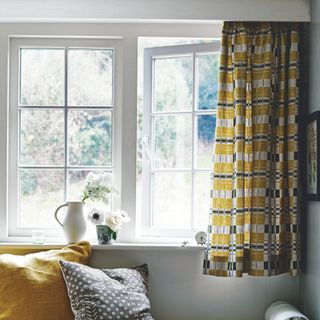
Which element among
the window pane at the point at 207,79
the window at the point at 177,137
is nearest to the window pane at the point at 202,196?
the window at the point at 177,137

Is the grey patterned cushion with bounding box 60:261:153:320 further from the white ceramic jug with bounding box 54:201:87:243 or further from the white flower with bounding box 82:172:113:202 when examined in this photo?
the white flower with bounding box 82:172:113:202

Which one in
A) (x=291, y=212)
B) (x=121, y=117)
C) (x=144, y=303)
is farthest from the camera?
(x=121, y=117)

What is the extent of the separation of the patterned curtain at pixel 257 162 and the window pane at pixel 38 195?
39.0 inches

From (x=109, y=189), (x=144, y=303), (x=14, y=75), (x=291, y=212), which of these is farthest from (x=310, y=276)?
(x=14, y=75)

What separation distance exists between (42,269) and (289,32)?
1.95m

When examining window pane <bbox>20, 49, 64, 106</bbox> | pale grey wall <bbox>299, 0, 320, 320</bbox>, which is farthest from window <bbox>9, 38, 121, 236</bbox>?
pale grey wall <bbox>299, 0, 320, 320</bbox>

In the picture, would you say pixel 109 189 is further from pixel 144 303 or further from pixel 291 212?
pixel 291 212

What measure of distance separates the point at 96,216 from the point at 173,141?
68cm

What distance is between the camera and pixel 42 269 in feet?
9.09

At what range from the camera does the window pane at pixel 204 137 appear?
3209 mm

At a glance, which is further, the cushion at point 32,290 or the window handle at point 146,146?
the window handle at point 146,146

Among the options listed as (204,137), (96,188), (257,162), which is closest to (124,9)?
(204,137)

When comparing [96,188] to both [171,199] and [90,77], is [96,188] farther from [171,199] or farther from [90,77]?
[90,77]

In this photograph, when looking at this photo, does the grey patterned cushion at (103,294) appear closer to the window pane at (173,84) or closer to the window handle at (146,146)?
the window handle at (146,146)
